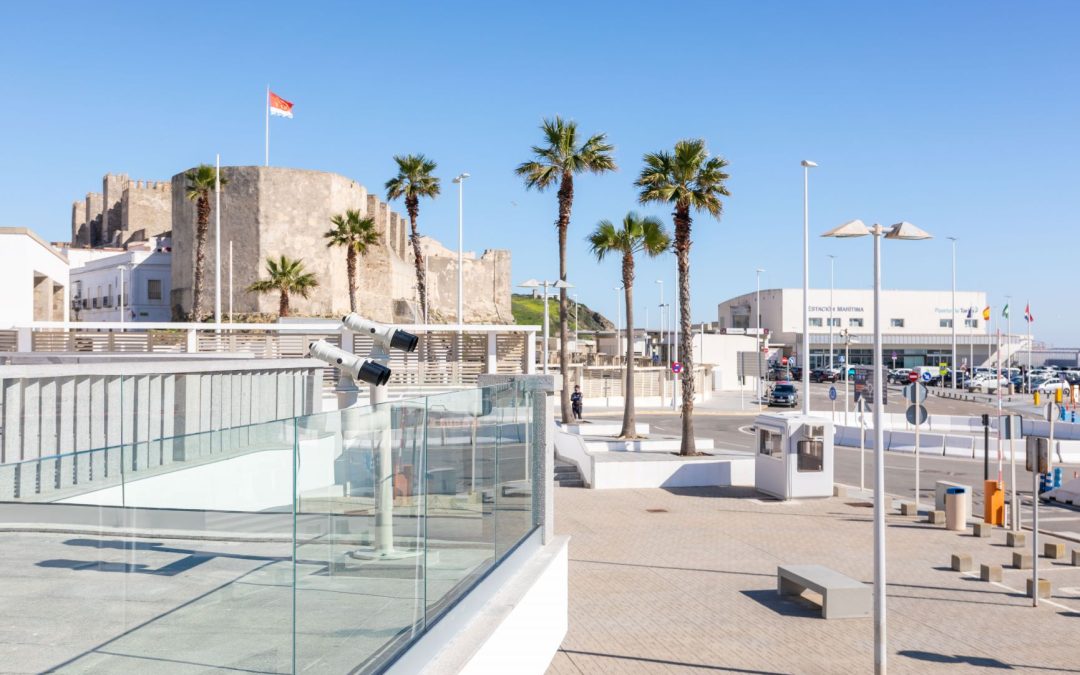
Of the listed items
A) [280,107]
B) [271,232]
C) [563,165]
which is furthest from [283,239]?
[563,165]

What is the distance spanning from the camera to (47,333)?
2859 cm

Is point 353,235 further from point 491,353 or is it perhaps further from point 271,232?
point 491,353

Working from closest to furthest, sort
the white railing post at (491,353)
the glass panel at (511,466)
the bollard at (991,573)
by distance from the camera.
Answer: the glass panel at (511,466)
the bollard at (991,573)
the white railing post at (491,353)

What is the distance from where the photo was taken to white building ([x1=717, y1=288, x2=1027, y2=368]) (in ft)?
323

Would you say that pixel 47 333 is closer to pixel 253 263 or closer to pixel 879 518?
pixel 879 518

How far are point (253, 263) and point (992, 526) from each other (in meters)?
56.2

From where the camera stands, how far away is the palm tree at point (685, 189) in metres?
29.2

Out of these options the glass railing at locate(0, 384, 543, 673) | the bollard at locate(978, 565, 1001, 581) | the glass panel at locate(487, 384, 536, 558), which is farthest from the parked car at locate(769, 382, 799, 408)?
the glass railing at locate(0, 384, 543, 673)

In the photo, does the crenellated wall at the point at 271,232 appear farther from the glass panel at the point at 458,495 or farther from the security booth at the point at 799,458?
the glass panel at the point at 458,495

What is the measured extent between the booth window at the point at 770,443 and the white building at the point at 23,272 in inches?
805

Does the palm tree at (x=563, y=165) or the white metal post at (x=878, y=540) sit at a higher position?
the palm tree at (x=563, y=165)

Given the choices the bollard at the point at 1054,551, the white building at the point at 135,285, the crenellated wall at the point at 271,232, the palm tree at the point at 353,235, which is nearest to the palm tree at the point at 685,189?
the bollard at the point at 1054,551

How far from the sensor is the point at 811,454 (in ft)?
74.4

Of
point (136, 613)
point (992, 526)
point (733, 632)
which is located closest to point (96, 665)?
point (136, 613)
